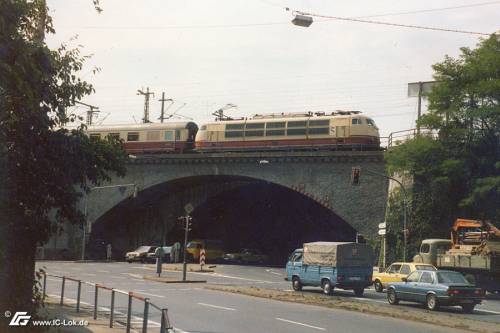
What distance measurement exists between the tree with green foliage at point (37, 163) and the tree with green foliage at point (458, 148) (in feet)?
103

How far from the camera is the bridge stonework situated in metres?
47.4

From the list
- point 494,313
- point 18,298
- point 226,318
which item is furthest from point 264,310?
point 18,298

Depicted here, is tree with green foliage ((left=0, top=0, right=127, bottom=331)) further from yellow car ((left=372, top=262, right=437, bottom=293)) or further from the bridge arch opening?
the bridge arch opening

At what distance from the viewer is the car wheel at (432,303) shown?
2189 centimetres

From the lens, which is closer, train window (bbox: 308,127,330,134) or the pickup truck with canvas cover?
the pickup truck with canvas cover

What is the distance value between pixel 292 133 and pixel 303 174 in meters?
3.66

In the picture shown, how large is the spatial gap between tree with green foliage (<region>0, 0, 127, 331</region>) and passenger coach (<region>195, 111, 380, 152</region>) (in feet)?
122

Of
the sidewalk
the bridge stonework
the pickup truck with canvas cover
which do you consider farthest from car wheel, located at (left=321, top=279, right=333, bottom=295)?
the bridge stonework

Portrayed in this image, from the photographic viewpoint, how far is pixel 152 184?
196 ft

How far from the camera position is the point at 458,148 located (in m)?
39.9

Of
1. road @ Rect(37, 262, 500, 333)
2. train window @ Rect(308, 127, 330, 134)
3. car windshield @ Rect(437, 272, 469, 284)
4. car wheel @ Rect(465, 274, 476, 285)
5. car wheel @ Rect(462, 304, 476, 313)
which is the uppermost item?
train window @ Rect(308, 127, 330, 134)

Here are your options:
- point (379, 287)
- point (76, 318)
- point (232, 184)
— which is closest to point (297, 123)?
point (232, 184)

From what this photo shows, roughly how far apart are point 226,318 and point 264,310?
2684mm

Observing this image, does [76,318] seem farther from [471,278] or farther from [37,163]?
[471,278]
